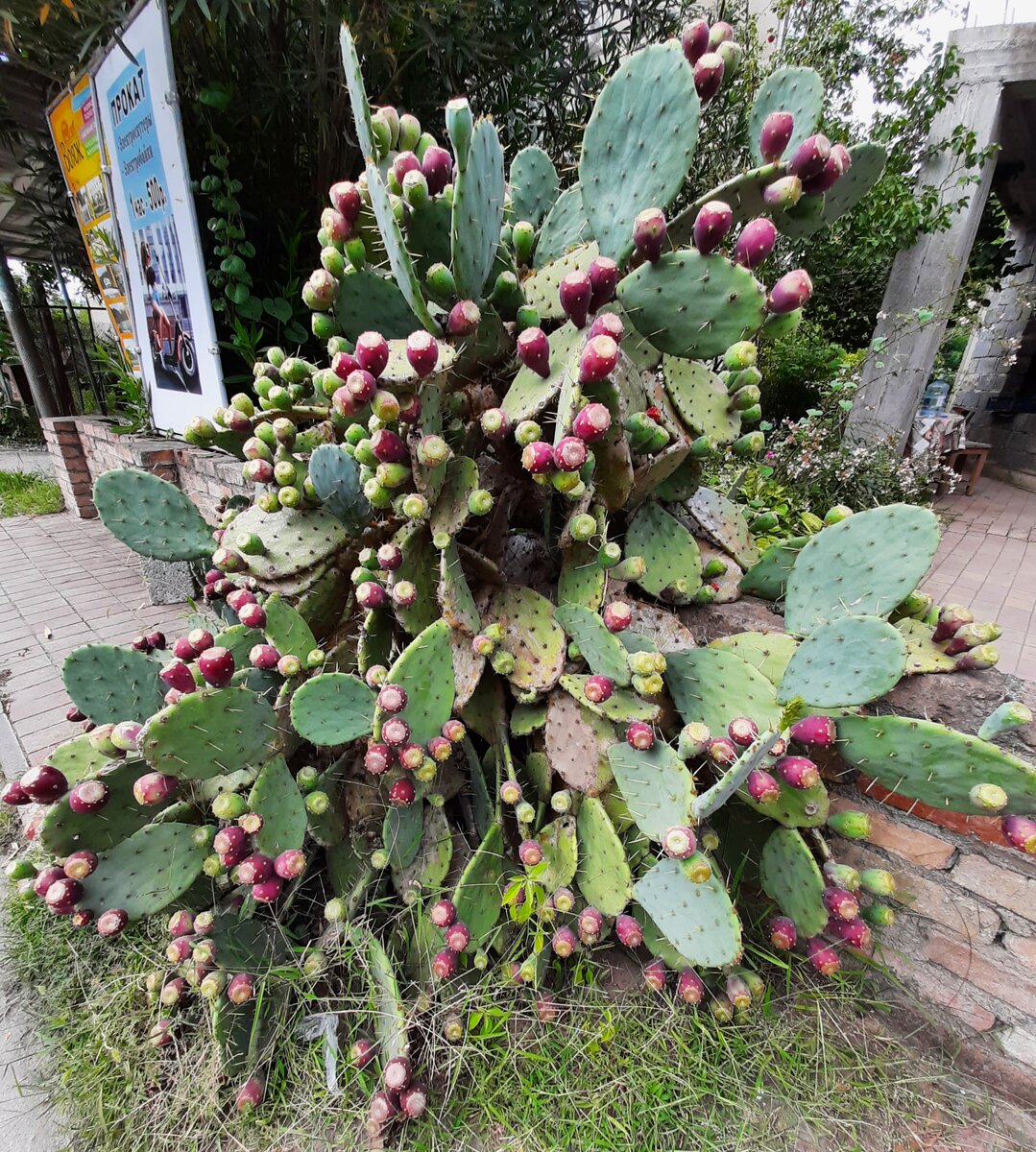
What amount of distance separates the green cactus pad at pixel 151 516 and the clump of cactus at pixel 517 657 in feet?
0.94


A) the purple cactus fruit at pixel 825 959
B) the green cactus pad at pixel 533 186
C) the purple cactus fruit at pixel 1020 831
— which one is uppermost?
the green cactus pad at pixel 533 186

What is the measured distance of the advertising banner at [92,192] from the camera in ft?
10.4

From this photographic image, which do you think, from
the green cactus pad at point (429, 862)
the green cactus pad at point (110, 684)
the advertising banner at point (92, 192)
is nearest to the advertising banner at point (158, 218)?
the advertising banner at point (92, 192)

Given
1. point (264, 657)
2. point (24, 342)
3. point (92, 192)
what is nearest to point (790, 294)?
point (264, 657)

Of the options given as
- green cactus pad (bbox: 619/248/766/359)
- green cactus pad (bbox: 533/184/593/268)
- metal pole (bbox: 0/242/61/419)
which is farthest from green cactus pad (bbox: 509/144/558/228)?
metal pole (bbox: 0/242/61/419)

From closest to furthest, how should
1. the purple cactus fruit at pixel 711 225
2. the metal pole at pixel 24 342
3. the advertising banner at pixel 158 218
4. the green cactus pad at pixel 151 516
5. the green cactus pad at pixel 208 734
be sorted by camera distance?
the purple cactus fruit at pixel 711 225 → the green cactus pad at pixel 208 734 → the green cactus pad at pixel 151 516 → the advertising banner at pixel 158 218 → the metal pole at pixel 24 342

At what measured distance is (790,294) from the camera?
3.14 feet

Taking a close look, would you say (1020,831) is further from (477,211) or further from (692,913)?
(477,211)

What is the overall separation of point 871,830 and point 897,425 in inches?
158

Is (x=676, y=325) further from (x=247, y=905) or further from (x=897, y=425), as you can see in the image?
(x=897, y=425)

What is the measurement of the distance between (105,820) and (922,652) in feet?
5.44

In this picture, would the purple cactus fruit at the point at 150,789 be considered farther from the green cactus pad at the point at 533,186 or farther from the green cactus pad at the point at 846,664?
the green cactus pad at the point at 533,186

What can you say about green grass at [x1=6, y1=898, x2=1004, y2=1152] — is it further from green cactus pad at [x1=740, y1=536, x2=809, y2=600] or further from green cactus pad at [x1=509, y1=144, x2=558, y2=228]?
green cactus pad at [x1=509, y1=144, x2=558, y2=228]

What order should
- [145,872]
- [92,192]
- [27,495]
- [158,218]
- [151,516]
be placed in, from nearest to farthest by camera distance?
[145,872] < [151,516] < [158,218] < [92,192] < [27,495]
